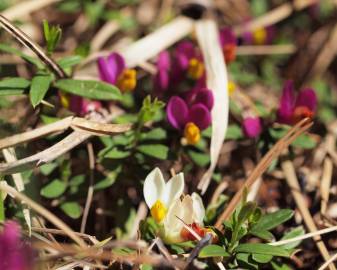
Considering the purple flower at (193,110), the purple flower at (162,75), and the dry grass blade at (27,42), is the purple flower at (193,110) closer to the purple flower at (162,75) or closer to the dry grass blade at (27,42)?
the purple flower at (162,75)

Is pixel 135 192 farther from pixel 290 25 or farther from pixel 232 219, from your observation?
pixel 290 25

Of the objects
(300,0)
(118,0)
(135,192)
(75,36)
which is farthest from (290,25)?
(135,192)

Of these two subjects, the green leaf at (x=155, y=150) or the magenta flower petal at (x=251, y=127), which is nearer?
the green leaf at (x=155, y=150)

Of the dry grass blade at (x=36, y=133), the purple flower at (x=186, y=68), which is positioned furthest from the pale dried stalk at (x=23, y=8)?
the dry grass blade at (x=36, y=133)

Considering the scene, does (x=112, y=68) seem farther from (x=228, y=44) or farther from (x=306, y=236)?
(x=306, y=236)

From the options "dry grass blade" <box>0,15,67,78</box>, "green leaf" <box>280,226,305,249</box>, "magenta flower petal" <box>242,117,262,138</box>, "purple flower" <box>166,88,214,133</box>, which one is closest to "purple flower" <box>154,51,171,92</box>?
"purple flower" <box>166,88,214,133</box>

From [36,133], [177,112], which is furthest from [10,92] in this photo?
[177,112]
